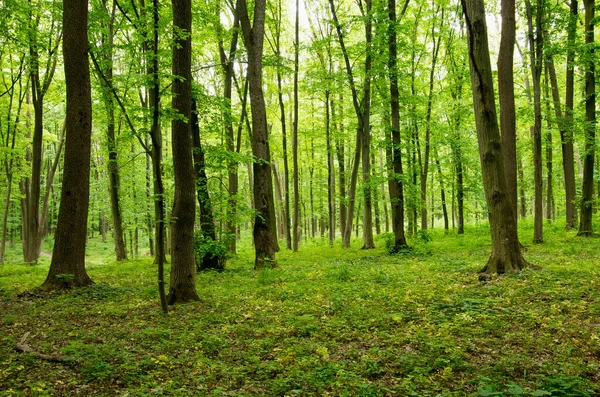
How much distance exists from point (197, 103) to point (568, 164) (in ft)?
52.7

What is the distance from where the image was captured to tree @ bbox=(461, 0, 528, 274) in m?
8.29

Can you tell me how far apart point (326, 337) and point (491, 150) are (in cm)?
566

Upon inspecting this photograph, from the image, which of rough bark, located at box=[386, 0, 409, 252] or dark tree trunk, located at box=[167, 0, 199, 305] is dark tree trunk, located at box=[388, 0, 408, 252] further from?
dark tree trunk, located at box=[167, 0, 199, 305]

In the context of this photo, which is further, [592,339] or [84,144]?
[84,144]

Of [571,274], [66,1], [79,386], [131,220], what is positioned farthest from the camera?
[131,220]

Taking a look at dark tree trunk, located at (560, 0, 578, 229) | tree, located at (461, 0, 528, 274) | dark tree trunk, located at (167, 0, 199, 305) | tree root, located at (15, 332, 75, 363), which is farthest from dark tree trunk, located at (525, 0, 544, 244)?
tree root, located at (15, 332, 75, 363)

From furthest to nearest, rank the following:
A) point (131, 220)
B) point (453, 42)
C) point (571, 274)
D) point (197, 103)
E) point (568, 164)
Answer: point (131, 220)
point (453, 42)
point (568, 164)
point (197, 103)
point (571, 274)

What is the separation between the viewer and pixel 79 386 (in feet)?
13.5

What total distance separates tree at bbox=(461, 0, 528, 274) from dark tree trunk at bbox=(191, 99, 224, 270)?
302 inches

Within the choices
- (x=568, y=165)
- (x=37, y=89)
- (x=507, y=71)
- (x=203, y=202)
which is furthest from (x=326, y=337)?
(x=568, y=165)

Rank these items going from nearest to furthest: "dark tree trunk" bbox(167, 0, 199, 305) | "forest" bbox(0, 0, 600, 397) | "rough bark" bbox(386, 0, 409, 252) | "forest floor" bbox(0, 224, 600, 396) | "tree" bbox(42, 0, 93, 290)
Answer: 1. "forest floor" bbox(0, 224, 600, 396)
2. "forest" bbox(0, 0, 600, 397)
3. "dark tree trunk" bbox(167, 0, 199, 305)
4. "tree" bbox(42, 0, 93, 290)
5. "rough bark" bbox(386, 0, 409, 252)

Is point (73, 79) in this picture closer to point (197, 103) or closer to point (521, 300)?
point (197, 103)

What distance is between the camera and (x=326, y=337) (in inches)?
219

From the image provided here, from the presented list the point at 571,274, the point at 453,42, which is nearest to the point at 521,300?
the point at 571,274
